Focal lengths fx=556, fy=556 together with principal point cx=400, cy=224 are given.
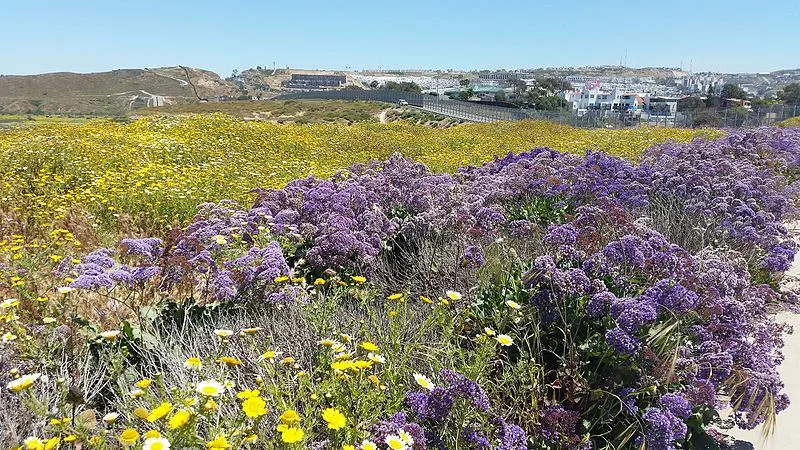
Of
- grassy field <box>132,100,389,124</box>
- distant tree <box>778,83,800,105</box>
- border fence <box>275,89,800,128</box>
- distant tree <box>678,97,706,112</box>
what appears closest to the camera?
border fence <box>275,89,800,128</box>

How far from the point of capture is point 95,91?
121500mm

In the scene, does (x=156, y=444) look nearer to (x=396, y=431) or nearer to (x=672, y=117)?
(x=396, y=431)

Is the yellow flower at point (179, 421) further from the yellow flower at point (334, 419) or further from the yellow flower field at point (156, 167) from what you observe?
the yellow flower field at point (156, 167)

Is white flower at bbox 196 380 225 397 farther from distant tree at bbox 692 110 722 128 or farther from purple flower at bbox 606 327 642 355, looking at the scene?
distant tree at bbox 692 110 722 128

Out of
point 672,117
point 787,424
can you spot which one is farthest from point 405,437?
point 672,117

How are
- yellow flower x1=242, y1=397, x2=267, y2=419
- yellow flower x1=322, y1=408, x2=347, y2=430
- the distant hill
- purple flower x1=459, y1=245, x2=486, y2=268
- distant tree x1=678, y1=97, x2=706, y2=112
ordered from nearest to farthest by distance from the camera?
1. yellow flower x1=242, y1=397, x2=267, y2=419
2. yellow flower x1=322, y1=408, x2=347, y2=430
3. purple flower x1=459, y1=245, x2=486, y2=268
4. distant tree x1=678, y1=97, x2=706, y2=112
5. the distant hill

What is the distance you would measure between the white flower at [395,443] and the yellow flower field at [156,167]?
489 cm

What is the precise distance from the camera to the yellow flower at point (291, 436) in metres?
1.88

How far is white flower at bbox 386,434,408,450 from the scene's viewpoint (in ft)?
7.15

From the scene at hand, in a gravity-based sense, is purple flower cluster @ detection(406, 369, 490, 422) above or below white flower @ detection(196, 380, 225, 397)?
below

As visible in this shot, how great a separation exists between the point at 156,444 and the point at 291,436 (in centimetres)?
47

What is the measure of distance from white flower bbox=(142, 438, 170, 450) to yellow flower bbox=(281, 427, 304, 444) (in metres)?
0.40

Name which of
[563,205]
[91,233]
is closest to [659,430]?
[563,205]

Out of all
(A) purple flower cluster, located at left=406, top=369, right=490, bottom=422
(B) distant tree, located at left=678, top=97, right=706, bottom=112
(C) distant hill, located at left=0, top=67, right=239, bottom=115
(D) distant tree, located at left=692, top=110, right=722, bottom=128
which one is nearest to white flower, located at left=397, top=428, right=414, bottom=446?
(A) purple flower cluster, located at left=406, top=369, right=490, bottom=422
